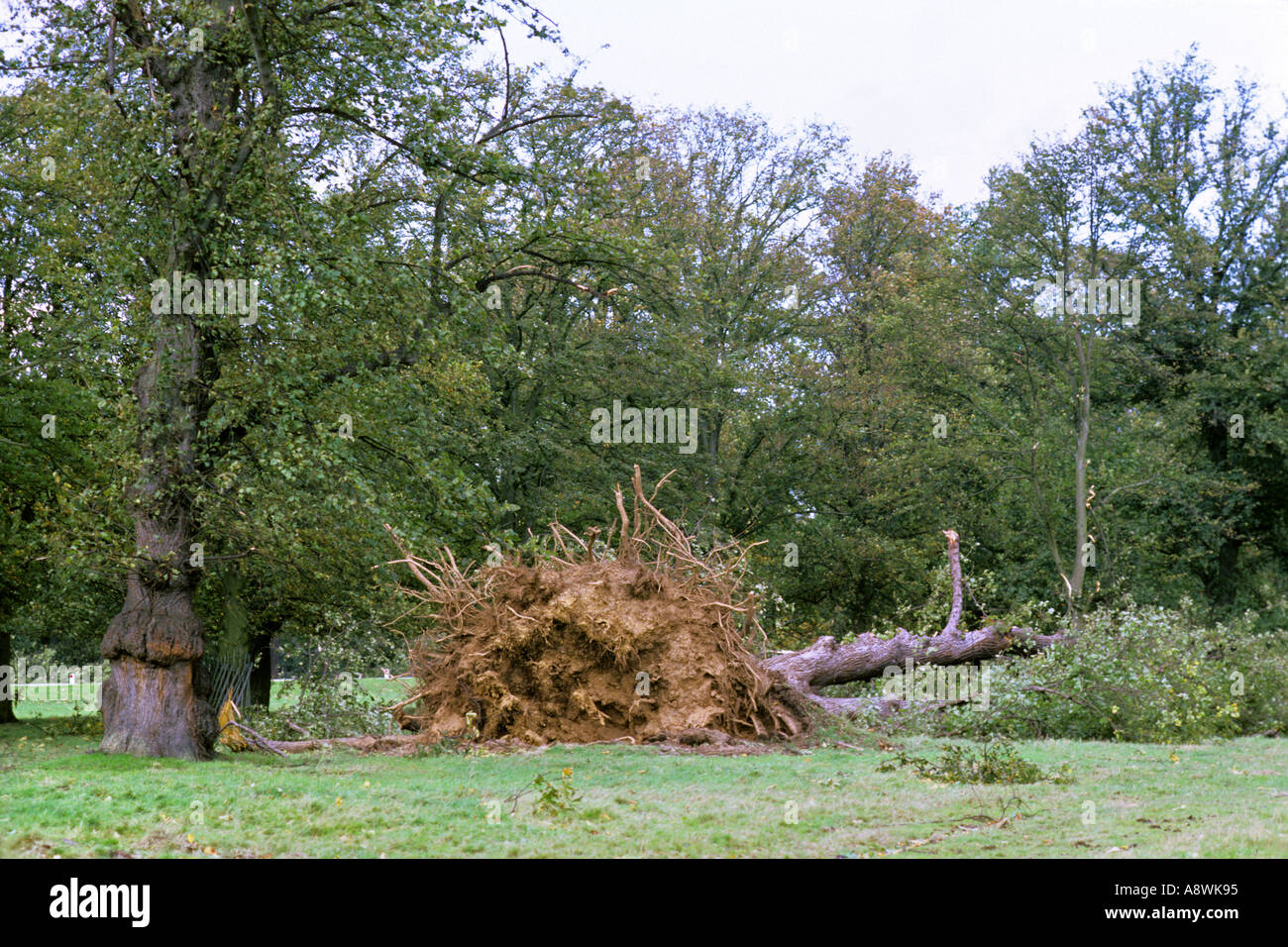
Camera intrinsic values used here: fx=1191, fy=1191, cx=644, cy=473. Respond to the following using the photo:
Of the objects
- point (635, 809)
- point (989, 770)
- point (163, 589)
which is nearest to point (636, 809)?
point (635, 809)

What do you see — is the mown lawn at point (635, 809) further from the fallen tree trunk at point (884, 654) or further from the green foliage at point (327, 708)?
the fallen tree trunk at point (884, 654)

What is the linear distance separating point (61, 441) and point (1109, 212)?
23.9m

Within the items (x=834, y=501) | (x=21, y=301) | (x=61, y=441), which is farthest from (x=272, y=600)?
(x=834, y=501)

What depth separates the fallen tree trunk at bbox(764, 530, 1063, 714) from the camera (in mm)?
16375

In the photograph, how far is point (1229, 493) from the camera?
30.2 m

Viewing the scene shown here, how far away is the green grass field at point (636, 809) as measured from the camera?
666 cm

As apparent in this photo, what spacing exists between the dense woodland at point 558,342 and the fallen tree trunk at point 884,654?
29.1 inches

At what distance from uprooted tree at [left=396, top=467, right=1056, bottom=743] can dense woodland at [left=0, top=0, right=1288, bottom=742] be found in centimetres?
116

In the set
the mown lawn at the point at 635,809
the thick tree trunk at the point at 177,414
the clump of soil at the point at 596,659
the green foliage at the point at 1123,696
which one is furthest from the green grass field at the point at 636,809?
the green foliage at the point at 1123,696

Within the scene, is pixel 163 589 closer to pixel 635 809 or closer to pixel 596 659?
pixel 596 659

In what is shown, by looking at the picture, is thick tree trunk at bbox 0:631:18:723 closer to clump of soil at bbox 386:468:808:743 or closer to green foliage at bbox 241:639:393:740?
green foliage at bbox 241:639:393:740

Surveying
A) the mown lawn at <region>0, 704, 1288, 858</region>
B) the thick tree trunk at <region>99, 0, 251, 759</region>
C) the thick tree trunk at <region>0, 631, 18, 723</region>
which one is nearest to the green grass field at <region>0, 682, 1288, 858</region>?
the mown lawn at <region>0, 704, 1288, 858</region>
